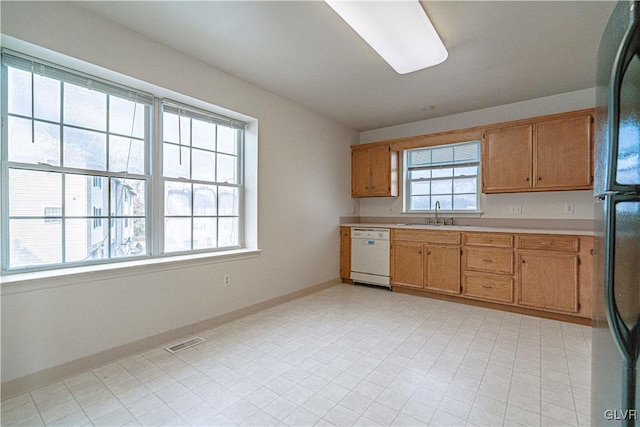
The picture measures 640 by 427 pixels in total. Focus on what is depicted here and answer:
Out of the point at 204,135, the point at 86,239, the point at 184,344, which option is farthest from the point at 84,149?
the point at 184,344

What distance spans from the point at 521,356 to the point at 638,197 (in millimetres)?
1991

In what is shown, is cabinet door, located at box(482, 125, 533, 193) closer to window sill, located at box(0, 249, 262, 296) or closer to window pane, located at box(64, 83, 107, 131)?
window sill, located at box(0, 249, 262, 296)

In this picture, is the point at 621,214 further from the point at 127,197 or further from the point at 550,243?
the point at 127,197

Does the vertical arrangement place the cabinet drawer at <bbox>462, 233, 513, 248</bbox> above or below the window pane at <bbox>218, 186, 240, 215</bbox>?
below

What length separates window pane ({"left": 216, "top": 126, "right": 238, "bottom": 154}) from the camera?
329 centimetres

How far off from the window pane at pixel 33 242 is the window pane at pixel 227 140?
1.65 meters

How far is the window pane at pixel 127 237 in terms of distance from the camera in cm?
245

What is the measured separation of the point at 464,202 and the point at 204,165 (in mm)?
3623

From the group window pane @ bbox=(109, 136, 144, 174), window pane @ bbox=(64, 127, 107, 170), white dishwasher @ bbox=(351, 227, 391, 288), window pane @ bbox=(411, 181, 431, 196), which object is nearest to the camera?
window pane @ bbox=(64, 127, 107, 170)

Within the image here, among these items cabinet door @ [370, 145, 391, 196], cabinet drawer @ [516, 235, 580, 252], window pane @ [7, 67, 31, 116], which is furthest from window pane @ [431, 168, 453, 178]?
window pane @ [7, 67, 31, 116]

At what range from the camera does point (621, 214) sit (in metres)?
0.98

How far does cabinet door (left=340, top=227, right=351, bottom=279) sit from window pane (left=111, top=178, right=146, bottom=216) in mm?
2978

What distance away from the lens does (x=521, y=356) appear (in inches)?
92.5

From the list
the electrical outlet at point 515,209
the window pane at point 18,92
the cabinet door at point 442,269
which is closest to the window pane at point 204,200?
the window pane at point 18,92
